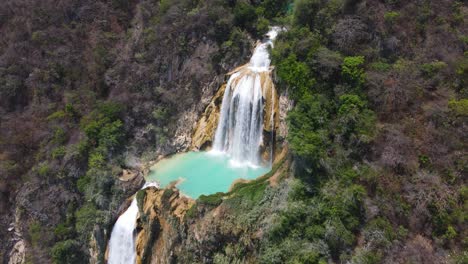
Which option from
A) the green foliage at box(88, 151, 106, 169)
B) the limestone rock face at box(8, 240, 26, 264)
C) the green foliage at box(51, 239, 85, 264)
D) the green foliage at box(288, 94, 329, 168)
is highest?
the green foliage at box(288, 94, 329, 168)

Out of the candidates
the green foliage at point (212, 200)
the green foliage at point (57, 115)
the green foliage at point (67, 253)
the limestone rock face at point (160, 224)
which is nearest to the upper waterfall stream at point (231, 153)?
the limestone rock face at point (160, 224)

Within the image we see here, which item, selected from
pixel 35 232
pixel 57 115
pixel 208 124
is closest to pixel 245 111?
pixel 208 124

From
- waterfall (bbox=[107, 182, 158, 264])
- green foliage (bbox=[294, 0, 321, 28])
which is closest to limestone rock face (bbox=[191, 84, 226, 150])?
waterfall (bbox=[107, 182, 158, 264])

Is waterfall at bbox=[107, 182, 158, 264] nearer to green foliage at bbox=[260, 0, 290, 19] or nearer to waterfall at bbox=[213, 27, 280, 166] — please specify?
waterfall at bbox=[213, 27, 280, 166]

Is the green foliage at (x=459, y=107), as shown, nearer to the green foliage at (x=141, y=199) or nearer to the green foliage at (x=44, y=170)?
the green foliage at (x=141, y=199)

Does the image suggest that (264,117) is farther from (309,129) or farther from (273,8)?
(273,8)
